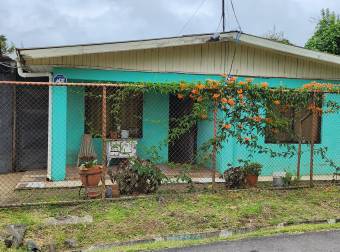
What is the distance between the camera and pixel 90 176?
7.07 meters

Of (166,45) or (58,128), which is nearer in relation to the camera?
(58,128)

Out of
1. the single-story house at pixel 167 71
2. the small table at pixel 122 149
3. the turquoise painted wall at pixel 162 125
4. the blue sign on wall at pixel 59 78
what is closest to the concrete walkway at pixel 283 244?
the turquoise painted wall at pixel 162 125

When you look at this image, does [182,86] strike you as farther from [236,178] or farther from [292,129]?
[292,129]

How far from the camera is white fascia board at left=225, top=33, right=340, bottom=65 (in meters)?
9.37

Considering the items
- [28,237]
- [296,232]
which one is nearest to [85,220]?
[28,237]

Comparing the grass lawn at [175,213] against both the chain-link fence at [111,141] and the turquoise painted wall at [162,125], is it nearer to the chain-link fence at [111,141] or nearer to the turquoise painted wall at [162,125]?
the chain-link fence at [111,141]

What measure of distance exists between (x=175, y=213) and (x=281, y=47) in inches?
206

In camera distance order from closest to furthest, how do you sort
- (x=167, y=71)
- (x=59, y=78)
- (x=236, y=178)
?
(x=236, y=178) → (x=59, y=78) → (x=167, y=71)

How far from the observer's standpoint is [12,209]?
638 centimetres

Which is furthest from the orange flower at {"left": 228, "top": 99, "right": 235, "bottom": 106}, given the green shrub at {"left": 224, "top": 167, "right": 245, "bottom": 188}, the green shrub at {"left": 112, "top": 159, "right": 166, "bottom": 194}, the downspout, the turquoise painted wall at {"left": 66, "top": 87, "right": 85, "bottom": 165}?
the turquoise painted wall at {"left": 66, "top": 87, "right": 85, "bottom": 165}

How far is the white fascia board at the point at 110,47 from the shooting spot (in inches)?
318

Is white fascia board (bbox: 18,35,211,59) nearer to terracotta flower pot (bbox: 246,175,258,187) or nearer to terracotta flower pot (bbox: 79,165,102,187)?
terracotta flower pot (bbox: 79,165,102,187)

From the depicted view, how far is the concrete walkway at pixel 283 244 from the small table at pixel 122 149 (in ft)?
16.3

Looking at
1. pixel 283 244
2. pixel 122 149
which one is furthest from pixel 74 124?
pixel 283 244
